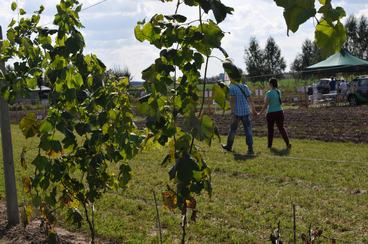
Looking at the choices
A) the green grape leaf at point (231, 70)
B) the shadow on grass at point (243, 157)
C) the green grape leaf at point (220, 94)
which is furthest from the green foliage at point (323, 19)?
the shadow on grass at point (243, 157)

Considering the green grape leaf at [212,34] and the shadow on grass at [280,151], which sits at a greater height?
the green grape leaf at [212,34]

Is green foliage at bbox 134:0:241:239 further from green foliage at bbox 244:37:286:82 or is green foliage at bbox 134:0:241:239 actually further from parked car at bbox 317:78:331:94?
green foliage at bbox 244:37:286:82

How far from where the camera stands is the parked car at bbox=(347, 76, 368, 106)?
2755cm

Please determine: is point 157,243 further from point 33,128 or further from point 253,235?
point 33,128

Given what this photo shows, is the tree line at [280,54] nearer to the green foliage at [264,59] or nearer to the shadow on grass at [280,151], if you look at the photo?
the green foliage at [264,59]

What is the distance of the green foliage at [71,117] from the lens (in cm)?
294

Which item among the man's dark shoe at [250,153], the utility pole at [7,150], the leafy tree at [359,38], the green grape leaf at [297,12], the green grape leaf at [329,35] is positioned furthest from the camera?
the leafy tree at [359,38]

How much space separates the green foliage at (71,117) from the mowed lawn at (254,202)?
0.29 metres

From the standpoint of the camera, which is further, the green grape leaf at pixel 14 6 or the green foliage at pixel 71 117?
the green grape leaf at pixel 14 6

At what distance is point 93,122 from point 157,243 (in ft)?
7.14

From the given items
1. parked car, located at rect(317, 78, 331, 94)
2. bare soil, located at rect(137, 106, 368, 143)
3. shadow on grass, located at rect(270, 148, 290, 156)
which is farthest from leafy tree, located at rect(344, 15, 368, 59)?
shadow on grass, located at rect(270, 148, 290, 156)

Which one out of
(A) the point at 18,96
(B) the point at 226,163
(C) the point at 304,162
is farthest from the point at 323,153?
(A) the point at 18,96

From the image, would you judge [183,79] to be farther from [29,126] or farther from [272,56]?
[272,56]

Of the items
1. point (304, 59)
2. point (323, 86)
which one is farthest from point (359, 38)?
point (323, 86)
